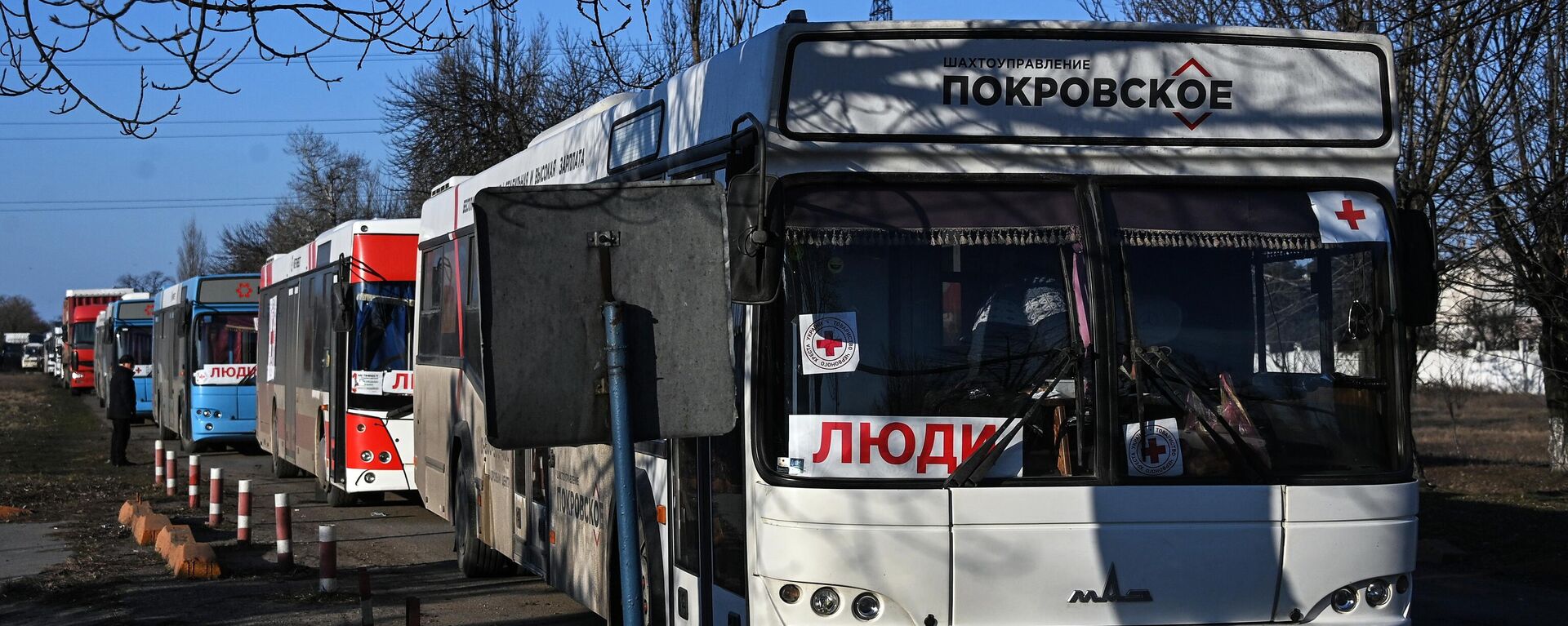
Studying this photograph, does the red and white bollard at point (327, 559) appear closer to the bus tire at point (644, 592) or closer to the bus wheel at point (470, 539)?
the bus wheel at point (470, 539)

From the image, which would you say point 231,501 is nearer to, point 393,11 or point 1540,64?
point 393,11

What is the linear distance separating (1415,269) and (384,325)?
1244 cm

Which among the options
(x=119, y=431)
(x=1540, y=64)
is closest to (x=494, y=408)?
(x=1540, y=64)

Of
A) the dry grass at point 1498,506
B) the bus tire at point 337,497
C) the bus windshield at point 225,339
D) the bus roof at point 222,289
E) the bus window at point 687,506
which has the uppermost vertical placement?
the bus roof at point 222,289

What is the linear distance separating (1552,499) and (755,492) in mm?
13895

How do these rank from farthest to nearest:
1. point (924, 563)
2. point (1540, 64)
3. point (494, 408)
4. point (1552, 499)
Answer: point (1540, 64) < point (1552, 499) < point (924, 563) < point (494, 408)

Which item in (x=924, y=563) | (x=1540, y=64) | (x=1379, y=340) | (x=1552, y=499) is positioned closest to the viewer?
(x=924, y=563)

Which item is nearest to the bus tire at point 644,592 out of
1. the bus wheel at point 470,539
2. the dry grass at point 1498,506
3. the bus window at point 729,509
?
the bus window at point 729,509

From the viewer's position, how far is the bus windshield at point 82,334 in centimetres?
6131

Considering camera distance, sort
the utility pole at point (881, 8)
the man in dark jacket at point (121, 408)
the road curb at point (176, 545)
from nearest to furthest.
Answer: the utility pole at point (881, 8) → the road curb at point (176, 545) → the man in dark jacket at point (121, 408)

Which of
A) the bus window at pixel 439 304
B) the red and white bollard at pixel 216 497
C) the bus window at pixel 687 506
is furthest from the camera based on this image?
the red and white bollard at pixel 216 497

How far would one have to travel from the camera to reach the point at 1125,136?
5957mm

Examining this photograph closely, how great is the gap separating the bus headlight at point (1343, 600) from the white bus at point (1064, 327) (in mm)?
19

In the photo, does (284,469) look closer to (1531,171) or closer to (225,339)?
(225,339)
